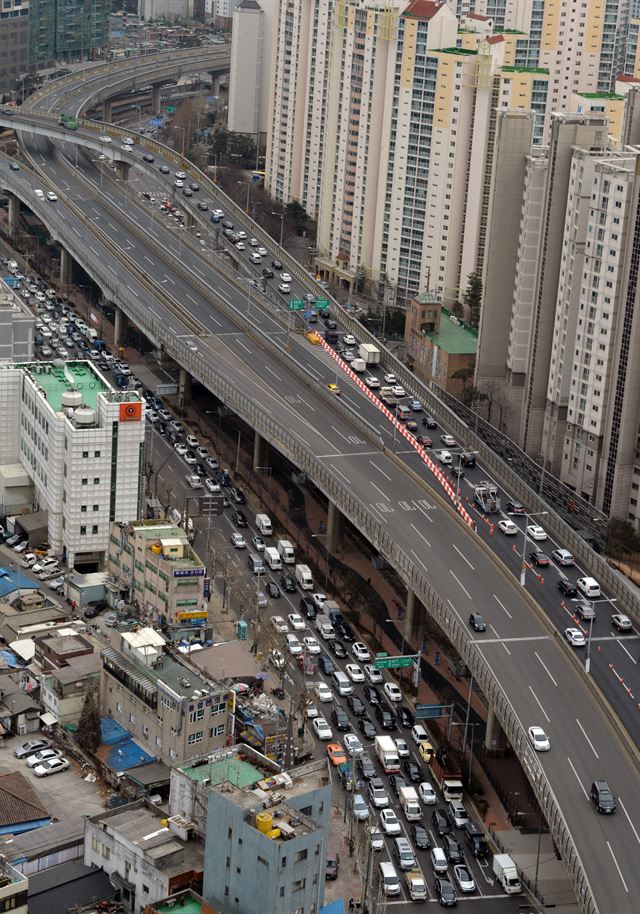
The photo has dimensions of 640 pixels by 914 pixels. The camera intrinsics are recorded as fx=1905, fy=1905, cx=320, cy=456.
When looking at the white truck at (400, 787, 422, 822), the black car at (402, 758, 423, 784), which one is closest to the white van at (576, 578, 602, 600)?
the black car at (402, 758, 423, 784)

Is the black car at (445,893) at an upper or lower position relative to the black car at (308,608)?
lower

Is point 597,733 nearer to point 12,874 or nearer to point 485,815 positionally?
point 485,815

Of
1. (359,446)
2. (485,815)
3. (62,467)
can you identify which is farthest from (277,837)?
(359,446)

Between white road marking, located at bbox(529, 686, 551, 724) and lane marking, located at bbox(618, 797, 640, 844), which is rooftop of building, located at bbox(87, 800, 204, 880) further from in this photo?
white road marking, located at bbox(529, 686, 551, 724)

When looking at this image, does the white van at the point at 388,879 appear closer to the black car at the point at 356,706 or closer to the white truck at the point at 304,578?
the black car at the point at 356,706

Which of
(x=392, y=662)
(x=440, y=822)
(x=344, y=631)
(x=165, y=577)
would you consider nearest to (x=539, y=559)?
(x=344, y=631)

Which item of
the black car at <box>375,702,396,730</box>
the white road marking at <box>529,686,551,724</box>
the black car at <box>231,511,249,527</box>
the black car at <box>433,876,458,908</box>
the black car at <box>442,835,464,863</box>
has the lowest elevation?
the black car at <box>433,876,458,908</box>

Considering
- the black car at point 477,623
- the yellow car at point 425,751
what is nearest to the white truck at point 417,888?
the yellow car at point 425,751
